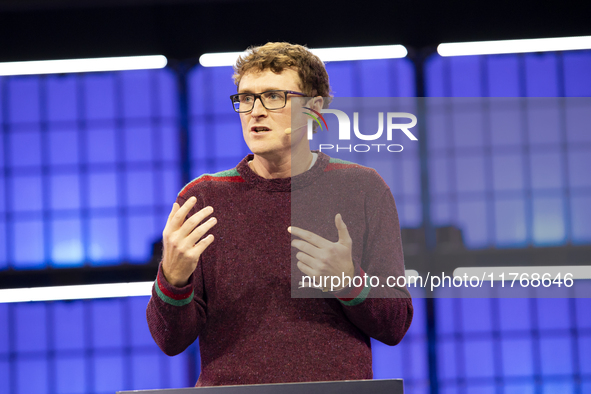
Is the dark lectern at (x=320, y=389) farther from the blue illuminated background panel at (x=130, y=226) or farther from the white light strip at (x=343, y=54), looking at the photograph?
the white light strip at (x=343, y=54)

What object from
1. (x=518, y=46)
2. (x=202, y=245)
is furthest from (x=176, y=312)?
(x=518, y=46)

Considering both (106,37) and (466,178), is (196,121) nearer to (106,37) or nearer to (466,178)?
(106,37)

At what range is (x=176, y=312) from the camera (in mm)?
1109

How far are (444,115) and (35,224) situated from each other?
7.49ft

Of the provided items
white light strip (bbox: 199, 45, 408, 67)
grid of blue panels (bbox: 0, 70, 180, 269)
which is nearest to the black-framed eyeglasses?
white light strip (bbox: 199, 45, 408, 67)

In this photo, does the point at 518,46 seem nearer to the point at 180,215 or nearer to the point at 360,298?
the point at 360,298

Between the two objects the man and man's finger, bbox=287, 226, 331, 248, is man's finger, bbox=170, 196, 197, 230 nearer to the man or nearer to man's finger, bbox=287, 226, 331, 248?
the man

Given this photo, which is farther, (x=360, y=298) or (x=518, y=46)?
(x=518, y=46)

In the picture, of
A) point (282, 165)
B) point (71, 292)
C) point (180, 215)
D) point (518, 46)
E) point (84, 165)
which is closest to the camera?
point (180, 215)

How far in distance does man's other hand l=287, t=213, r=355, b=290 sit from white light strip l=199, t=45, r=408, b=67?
1.63 m

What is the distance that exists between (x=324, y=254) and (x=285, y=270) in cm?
20

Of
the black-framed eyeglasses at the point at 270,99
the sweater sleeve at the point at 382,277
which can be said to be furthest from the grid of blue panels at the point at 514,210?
the black-framed eyeglasses at the point at 270,99

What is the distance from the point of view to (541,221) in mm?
1197

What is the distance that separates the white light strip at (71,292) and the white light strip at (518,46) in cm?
202
